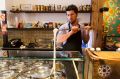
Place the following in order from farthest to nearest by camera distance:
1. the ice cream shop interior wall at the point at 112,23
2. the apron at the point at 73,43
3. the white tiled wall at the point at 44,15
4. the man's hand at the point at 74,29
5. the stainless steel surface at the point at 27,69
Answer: the white tiled wall at the point at 44,15
the ice cream shop interior wall at the point at 112,23
the apron at the point at 73,43
the man's hand at the point at 74,29
the stainless steel surface at the point at 27,69

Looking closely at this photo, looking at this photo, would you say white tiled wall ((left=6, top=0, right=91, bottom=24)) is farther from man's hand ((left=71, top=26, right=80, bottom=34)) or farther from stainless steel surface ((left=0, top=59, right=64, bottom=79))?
stainless steel surface ((left=0, top=59, right=64, bottom=79))

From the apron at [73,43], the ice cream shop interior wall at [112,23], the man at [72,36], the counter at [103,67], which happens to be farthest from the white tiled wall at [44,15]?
the counter at [103,67]

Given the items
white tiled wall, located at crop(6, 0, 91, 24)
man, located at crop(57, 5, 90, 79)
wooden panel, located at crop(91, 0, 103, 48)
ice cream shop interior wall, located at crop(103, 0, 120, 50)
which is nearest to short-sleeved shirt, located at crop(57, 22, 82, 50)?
man, located at crop(57, 5, 90, 79)

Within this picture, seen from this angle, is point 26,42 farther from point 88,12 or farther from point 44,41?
point 88,12

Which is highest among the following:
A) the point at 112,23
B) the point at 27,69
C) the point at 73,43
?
the point at 112,23

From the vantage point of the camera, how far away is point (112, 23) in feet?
15.6

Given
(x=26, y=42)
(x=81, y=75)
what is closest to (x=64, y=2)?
(x=26, y=42)

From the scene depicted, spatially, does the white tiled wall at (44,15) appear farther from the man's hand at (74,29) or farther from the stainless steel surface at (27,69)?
the stainless steel surface at (27,69)

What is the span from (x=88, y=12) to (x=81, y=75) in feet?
10.6

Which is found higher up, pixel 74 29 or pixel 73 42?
pixel 74 29

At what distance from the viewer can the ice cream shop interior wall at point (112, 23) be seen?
4672 millimetres

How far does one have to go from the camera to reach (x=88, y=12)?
186 inches

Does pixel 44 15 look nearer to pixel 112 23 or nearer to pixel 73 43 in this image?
pixel 112 23

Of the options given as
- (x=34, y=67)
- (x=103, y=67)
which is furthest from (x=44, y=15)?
(x=103, y=67)
